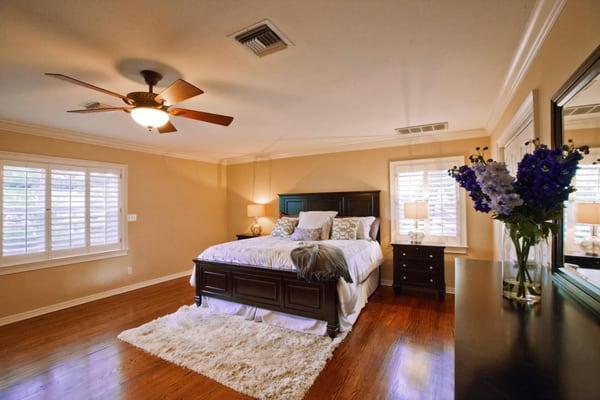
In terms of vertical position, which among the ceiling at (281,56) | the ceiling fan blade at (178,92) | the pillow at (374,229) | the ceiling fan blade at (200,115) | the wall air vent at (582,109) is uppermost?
the ceiling at (281,56)

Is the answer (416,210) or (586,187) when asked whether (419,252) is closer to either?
(416,210)

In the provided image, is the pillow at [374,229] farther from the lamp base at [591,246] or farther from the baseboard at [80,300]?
the baseboard at [80,300]

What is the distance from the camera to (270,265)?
3197 mm

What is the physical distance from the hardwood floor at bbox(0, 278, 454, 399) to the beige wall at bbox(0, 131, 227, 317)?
42cm

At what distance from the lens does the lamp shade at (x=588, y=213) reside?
3.76 ft

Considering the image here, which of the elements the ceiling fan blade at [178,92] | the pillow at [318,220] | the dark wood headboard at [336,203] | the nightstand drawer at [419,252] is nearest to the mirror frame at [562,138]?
the ceiling fan blade at [178,92]

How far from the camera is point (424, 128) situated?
3969mm

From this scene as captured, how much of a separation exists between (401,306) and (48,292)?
16.1 feet

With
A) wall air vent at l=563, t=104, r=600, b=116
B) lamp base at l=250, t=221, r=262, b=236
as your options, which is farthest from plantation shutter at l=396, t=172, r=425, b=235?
wall air vent at l=563, t=104, r=600, b=116

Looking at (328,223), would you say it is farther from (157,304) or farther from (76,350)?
(76,350)

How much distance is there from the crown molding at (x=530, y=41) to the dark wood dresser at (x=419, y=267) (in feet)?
6.99

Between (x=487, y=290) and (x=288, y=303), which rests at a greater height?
(x=487, y=290)

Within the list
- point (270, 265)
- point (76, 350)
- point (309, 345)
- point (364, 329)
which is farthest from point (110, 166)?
point (364, 329)

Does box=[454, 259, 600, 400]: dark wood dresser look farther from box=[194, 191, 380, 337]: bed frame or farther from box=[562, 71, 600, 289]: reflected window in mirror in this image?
box=[194, 191, 380, 337]: bed frame
